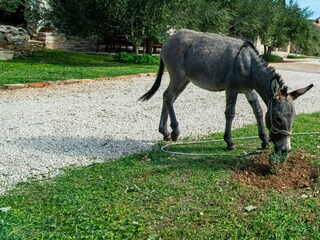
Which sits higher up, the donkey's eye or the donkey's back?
the donkey's back

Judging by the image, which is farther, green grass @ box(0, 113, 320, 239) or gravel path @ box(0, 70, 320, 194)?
gravel path @ box(0, 70, 320, 194)

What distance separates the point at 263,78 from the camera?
5.39m

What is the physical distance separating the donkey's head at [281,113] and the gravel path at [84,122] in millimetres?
2354

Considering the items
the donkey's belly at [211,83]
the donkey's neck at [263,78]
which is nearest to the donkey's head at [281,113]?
the donkey's neck at [263,78]

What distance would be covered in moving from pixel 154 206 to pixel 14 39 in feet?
58.8

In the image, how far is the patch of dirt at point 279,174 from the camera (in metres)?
4.81

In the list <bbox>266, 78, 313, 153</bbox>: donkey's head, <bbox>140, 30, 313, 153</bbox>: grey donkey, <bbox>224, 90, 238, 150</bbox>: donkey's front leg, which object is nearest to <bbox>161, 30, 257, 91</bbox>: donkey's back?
<bbox>140, 30, 313, 153</bbox>: grey donkey

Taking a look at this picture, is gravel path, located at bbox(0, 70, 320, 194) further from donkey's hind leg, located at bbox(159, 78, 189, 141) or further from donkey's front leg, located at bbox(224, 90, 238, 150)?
donkey's front leg, located at bbox(224, 90, 238, 150)

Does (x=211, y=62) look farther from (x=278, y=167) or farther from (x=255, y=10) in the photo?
(x=255, y=10)

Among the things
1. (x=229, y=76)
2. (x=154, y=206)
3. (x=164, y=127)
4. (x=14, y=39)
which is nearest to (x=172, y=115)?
(x=164, y=127)

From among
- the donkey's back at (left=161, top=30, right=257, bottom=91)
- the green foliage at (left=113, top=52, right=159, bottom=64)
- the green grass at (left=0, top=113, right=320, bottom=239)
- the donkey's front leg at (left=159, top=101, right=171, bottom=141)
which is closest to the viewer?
the green grass at (left=0, top=113, right=320, bottom=239)

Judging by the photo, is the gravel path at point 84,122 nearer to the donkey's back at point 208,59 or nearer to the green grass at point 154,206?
the green grass at point 154,206

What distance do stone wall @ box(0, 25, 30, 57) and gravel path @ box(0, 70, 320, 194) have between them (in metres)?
8.31

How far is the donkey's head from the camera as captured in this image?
4844mm
